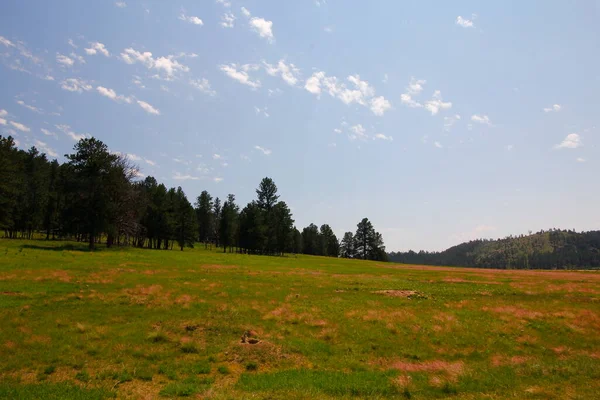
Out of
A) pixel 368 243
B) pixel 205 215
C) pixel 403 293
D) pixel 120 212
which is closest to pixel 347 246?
pixel 368 243

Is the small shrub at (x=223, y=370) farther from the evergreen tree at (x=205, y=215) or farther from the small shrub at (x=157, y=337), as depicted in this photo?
the evergreen tree at (x=205, y=215)

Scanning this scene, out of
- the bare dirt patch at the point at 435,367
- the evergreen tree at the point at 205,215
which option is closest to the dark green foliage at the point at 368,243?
the evergreen tree at the point at 205,215

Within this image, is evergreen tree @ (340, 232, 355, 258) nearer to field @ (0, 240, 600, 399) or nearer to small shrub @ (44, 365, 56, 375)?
field @ (0, 240, 600, 399)

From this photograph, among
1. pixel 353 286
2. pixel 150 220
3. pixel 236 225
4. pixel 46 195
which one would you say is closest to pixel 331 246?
pixel 236 225

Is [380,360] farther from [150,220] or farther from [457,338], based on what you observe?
[150,220]

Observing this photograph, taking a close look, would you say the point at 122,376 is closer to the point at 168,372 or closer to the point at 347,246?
the point at 168,372

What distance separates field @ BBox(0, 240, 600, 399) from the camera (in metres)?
12.8

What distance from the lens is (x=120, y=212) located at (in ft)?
228

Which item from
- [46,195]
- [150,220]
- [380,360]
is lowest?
[380,360]

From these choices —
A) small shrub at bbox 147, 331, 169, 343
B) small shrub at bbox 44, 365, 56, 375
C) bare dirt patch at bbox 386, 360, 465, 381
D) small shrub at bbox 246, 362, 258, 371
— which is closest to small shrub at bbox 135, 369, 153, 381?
small shrub at bbox 44, 365, 56, 375

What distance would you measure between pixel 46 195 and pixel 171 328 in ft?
330

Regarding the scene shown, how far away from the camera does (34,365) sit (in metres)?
13.6

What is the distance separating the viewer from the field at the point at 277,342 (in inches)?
504

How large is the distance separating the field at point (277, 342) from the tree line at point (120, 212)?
118ft
